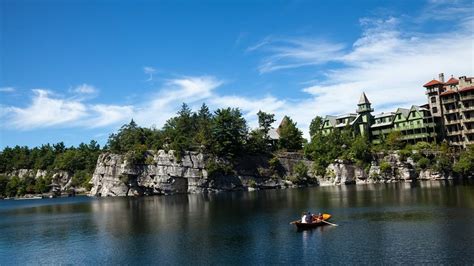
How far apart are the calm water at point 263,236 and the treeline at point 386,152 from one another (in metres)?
44.0

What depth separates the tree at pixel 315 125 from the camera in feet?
501

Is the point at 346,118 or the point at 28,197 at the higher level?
the point at 346,118

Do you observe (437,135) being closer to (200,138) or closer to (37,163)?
(200,138)

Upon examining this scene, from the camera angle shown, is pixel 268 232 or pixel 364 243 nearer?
pixel 364 243

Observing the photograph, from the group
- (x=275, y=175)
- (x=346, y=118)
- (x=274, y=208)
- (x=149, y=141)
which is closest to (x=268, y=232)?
(x=274, y=208)

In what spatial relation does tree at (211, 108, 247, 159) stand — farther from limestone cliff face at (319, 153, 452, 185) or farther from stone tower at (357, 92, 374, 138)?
stone tower at (357, 92, 374, 138)

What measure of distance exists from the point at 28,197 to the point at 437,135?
150386mm

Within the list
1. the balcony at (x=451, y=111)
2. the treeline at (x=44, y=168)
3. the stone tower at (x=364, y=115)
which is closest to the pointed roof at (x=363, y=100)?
the stone tower at (x=364, y=115)

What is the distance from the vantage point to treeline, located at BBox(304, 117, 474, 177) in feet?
374

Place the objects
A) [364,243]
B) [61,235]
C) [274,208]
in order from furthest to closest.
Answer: [274,208]
[61,235]
[364,243]

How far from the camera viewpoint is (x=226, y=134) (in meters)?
125

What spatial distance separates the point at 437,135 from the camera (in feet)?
424

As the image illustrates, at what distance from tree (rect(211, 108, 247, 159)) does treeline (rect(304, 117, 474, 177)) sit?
22432 millimetres

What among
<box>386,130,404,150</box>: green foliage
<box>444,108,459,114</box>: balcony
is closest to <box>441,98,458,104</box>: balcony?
<box>444,108,459,114</box>: balcony
